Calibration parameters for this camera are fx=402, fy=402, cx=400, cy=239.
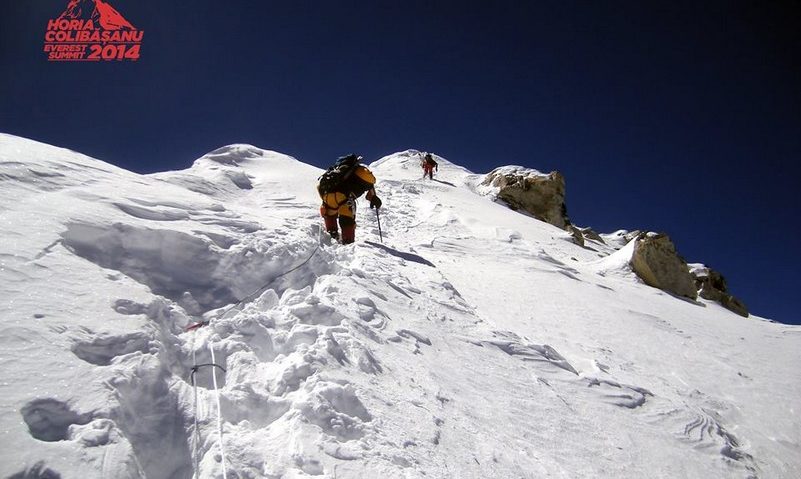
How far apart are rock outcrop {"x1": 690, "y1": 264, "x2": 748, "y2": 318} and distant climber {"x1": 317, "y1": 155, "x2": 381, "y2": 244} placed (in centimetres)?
1637

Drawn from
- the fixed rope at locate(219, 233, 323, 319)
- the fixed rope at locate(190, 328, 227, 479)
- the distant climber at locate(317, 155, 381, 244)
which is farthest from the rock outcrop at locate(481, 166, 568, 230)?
the fixed rope at locate(190, 328, 227, 479)

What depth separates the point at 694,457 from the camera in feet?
13.5

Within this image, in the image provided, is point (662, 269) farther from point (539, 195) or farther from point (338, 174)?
point (539, 195)

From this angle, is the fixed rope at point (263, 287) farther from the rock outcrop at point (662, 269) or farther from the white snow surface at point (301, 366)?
the rock outcrop at point (662, 269)

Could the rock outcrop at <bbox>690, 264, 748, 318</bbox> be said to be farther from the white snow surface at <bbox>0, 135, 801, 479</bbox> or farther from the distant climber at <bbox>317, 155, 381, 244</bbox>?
the distant climber at <bbox>317, 155, 381, 244</bbox>

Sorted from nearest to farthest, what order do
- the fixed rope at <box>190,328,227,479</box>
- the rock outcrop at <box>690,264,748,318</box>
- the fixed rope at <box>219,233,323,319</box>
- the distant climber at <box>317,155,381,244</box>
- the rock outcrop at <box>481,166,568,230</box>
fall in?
the fixed rope at <box>190,328,227,479</box> → the fixed rope at <box>219,233,323,319</box> → the distant climber at <box>317,155,381,244</box> → the rock outcrop at <box>690,264,748,318</box> → the rock outcrop at <box>481,166,568,230</box>

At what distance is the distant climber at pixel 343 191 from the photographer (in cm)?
853

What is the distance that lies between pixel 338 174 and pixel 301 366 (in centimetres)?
623

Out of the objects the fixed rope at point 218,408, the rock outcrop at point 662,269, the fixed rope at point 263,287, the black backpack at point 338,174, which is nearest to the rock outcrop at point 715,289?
the rock outcrop at point 662,269

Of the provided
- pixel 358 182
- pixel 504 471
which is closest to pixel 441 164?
pixel 358 182

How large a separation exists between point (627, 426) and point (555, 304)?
3.98m

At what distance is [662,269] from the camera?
14.1 meters

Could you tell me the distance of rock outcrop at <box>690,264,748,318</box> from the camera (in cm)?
1726

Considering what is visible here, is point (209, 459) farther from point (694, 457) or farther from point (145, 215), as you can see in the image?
point (694, 457)
